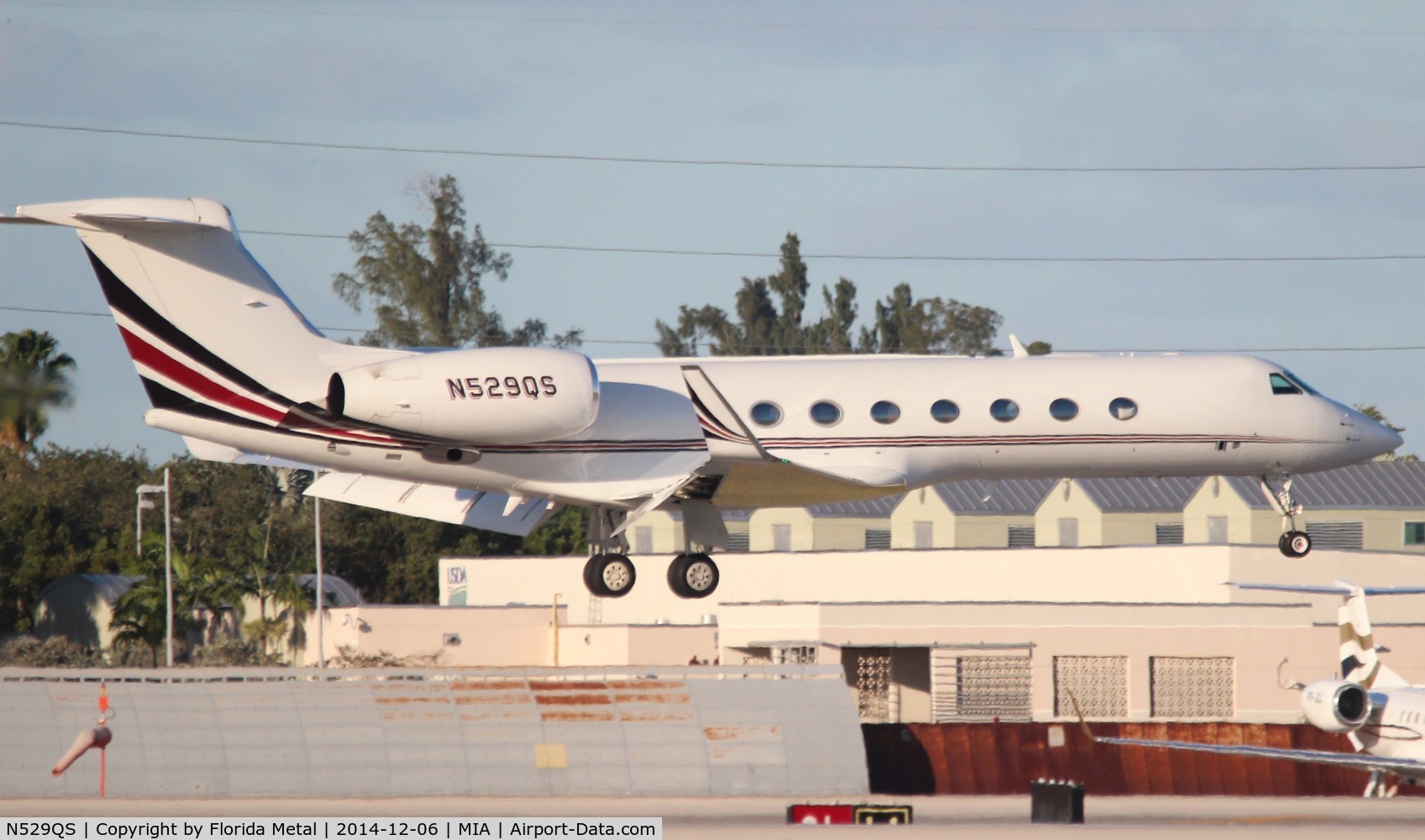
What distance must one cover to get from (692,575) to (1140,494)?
112 ft

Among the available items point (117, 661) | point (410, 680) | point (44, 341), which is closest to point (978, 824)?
point (410, 680)

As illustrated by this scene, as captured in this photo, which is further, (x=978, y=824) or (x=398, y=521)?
(x=398, y=521)

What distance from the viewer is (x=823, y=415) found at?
83.0 ft

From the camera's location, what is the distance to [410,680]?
31156mm

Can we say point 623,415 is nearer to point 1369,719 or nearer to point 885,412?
point 885,412

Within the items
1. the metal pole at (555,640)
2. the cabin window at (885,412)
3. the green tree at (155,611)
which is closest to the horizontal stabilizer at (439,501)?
the cabin window at (885,412)

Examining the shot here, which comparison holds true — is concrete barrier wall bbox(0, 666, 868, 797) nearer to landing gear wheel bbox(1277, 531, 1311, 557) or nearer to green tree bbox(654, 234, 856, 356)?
landing gear wheel bbox(1277, 531, 1311, 557)

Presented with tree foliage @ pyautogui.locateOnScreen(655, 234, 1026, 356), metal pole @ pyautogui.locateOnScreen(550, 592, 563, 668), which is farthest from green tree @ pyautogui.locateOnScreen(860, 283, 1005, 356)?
metal pole @ pyautogui.locateOnScreen(550, 592, 563, 668)

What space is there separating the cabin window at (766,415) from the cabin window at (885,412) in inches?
51.0

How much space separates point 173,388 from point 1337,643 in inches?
967

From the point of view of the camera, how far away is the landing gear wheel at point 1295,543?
2800 cm

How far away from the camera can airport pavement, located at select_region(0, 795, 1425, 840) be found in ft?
73.9

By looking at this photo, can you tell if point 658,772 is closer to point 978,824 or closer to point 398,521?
point 978,824

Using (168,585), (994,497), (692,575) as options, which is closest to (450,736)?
(692,575)
